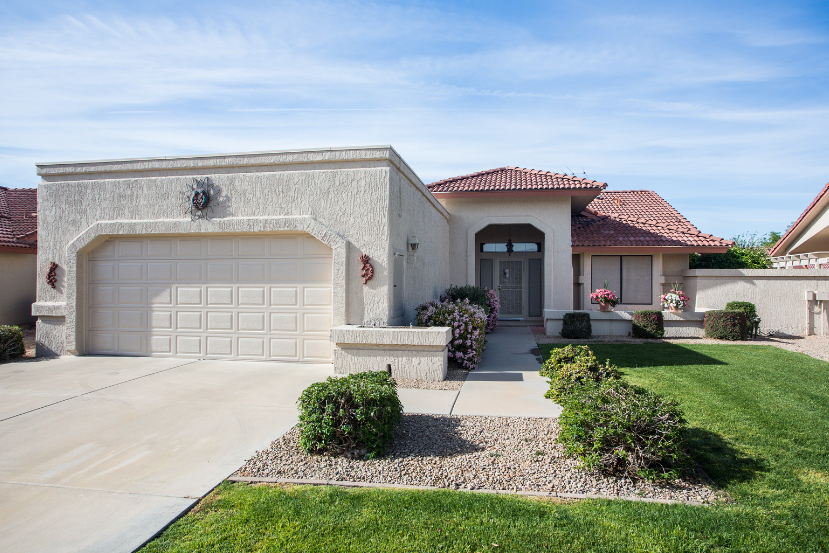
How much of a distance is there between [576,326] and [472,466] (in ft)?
31.6

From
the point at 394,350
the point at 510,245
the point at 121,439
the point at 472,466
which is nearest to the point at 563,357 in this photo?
the point at 394,350

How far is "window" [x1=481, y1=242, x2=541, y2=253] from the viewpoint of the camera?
18547 millimetres

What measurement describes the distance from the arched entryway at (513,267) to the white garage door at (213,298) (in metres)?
10.0

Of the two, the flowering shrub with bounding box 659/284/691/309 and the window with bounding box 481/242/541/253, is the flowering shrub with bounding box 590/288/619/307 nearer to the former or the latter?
the flowering shrub with bounding box 659/284/691/309

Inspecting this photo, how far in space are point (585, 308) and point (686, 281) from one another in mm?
3323

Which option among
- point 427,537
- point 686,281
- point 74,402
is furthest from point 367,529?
point 686,281

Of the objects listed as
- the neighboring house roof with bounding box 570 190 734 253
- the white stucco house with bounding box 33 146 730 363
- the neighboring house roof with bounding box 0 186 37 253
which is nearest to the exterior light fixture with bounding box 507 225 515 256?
the neighboring house roof with bounding box 570 190 734 253

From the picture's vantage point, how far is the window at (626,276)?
16.6 metres

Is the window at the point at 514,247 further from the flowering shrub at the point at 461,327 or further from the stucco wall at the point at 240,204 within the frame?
the flowering shrub at the point at 461,327

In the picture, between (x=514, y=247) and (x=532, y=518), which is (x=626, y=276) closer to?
(x=514, y=247)

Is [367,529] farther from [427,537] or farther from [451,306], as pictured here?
[451,306]

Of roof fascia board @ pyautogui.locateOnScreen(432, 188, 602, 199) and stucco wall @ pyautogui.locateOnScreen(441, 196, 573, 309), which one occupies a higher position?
roof fascia board @ pyautogui.locateOnScreen(432, 188, 602, 199)

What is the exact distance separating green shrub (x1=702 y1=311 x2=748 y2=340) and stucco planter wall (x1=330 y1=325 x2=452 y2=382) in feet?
30.0

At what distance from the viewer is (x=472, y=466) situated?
15.5 ft
